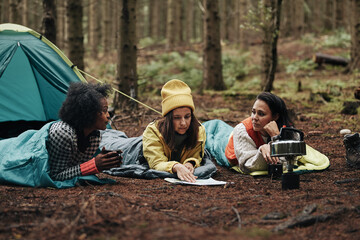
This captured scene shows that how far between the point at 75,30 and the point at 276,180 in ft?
20.3

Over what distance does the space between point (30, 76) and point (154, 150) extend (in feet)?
9.07

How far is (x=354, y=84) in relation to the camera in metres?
9.64

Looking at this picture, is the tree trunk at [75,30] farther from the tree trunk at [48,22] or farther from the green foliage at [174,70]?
the green foliage at [174,70]

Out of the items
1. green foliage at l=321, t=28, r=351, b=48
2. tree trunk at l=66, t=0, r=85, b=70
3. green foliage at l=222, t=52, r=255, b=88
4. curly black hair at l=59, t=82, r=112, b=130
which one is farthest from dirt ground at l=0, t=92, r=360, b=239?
green foliage at l=321, t=28, r=351, b=48

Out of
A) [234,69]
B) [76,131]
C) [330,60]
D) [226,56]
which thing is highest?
[226,56]

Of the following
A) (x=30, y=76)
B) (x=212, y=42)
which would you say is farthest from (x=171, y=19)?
(x=30, y=76)

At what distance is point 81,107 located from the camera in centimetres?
373

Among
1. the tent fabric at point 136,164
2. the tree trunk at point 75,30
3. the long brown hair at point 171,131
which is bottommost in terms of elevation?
the tent fabric at point 136,164

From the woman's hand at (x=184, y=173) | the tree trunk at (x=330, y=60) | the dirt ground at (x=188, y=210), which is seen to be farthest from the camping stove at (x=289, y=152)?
the tree trunk at (x=330, y=60)

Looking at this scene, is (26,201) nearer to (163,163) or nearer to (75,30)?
(163,163)

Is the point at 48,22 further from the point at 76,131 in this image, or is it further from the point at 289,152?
the point at 289,152

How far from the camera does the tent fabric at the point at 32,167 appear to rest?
369 cm

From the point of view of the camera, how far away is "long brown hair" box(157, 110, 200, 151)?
430 cm

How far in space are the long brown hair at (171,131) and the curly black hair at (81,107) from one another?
2.67 feet
